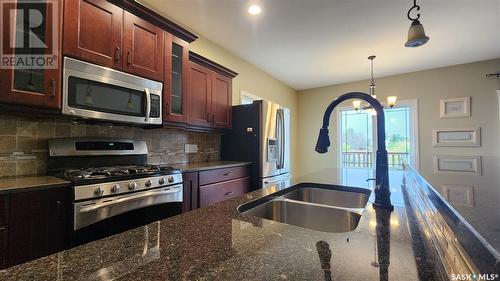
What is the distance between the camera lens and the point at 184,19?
2711mm

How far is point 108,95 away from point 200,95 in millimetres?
1105

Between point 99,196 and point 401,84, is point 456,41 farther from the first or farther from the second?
point 99,196

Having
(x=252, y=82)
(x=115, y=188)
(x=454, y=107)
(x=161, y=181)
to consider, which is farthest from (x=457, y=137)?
(x=115, y=188)

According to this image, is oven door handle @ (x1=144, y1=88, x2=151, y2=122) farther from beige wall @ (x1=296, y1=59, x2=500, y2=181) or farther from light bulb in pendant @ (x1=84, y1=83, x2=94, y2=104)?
beige wall @ (x1=296, y1=59, x2=500, y2=181)

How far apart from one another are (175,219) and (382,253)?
0.60 meters

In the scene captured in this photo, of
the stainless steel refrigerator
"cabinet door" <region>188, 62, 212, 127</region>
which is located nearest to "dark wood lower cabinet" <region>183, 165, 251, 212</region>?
the stainless steel refrigerator

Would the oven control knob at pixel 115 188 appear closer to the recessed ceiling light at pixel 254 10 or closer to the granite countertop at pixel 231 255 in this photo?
the granite countertop at pixel 231 255

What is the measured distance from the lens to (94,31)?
5.61 ft

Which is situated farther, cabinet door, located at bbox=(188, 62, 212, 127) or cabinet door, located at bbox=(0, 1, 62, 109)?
cabinet door, located at bbox=(188, 62, 212, 127)

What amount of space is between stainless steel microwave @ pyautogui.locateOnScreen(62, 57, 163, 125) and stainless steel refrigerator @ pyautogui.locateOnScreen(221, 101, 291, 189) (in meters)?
1.25

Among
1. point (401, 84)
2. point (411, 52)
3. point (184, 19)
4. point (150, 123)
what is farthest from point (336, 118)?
point (150, 123)

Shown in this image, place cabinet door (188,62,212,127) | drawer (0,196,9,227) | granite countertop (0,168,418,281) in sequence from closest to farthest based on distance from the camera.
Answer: granite countertop (0,168,418,281), drawer (0,196,9,227), cabinet door (188,62,212,127)

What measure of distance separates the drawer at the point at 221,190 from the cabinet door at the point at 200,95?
29.6 inches

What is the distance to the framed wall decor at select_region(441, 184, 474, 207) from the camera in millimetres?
582
